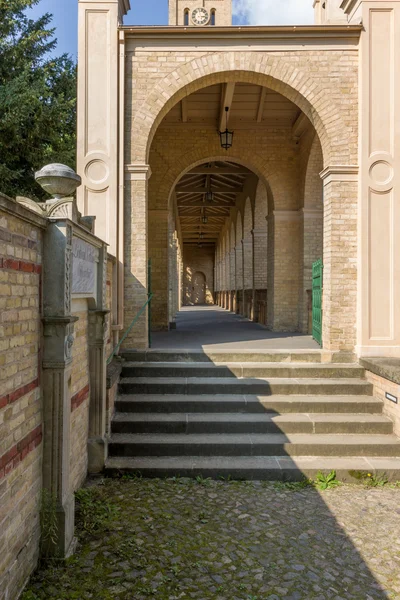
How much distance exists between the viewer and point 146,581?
285cm

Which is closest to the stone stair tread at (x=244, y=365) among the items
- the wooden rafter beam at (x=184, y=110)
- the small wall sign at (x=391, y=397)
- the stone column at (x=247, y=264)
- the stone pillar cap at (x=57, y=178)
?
the small wall sign at (x=391, y=397)

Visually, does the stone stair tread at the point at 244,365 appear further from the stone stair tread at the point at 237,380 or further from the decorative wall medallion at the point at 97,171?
the decorative wall medallion at the point at 97,171

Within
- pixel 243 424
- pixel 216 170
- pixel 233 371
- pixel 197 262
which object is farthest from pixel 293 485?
pixel 197 262

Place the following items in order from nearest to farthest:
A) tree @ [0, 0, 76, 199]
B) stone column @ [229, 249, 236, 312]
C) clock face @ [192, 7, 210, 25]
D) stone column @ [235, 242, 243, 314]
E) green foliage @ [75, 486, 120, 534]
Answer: green foliage @ [75, 486, 120, 534] → tree @ [0, 0, 76, 199] → stone column @ [235, 242, 243, 314] → stone column @ [229, 249, 236, 312] → clock face @ [192, 7, 210, 25]

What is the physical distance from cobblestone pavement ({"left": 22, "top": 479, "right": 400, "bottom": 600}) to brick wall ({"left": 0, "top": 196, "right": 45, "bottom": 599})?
346mm

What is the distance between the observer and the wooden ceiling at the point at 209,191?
1311cm

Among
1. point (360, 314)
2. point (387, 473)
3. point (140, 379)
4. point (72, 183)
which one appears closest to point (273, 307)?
point (360, 314)

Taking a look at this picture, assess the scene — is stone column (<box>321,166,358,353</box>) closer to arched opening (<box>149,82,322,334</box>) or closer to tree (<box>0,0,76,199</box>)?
arched opening (<box>149,82,322,334</box>)

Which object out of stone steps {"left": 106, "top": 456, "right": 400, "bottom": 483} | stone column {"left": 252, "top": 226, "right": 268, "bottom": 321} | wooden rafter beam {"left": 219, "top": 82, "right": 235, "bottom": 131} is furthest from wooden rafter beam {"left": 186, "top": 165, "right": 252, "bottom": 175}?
stone steps {"left": 106, "top": 456, "right": 400, "bottom": 483}

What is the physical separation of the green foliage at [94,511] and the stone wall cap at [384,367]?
3.44 m

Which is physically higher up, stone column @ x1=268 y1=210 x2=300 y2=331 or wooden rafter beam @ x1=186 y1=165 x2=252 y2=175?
wooden rafter beam @ x1=186 y1=165 x2=252 y2=175

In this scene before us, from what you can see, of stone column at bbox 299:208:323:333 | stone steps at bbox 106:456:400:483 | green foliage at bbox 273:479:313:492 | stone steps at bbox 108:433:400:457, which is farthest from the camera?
stone column at bbox 299:208:323:333

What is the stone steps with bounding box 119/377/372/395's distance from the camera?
5594 millimetres

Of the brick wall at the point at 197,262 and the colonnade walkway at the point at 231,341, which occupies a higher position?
the brick wall at the point at 197,262
